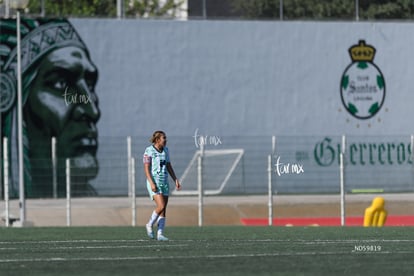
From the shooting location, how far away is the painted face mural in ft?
125

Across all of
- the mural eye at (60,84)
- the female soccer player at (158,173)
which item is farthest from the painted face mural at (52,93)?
the female soccer player at (158,173)

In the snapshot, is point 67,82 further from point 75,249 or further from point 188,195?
point 75,249

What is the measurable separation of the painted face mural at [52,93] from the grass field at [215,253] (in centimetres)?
1700

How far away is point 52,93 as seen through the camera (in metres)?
38.8

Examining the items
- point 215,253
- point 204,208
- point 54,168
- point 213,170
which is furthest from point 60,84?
point 215,253

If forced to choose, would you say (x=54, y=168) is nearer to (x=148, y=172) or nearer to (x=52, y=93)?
(x=52, y=93)

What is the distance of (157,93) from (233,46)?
317 centimetres

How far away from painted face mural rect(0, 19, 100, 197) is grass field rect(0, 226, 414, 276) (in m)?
17.0

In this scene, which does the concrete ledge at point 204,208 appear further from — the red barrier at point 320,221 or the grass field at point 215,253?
the grass field at point 215,253

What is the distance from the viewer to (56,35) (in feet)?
128

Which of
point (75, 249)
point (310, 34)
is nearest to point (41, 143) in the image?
point (310, 34)

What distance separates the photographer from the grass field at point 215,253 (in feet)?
44.7

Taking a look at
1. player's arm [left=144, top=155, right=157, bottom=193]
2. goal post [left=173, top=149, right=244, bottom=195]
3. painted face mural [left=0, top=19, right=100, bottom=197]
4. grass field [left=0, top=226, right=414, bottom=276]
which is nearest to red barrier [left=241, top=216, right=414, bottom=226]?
goal post [left=173, top=149, right=244, bottom=195]

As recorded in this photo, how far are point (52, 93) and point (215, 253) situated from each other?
2370 cm
